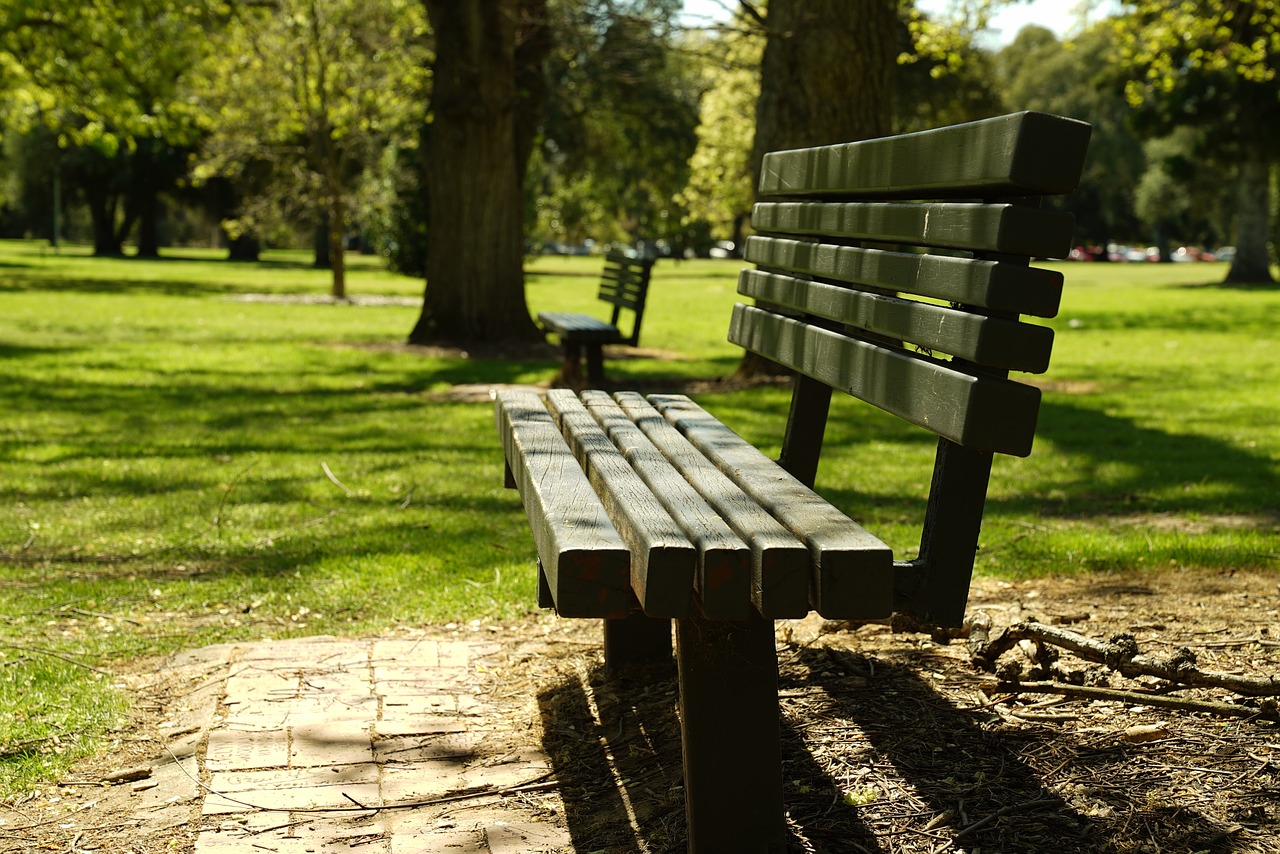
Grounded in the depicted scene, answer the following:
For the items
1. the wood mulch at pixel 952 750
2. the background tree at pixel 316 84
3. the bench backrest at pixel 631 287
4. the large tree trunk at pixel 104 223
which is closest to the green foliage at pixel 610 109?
the background tree at pixel 316 84

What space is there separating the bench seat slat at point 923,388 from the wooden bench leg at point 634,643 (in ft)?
2.66

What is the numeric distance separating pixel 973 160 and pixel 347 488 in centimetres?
479

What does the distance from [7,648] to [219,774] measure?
139cm

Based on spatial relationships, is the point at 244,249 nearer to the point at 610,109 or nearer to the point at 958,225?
the point at 610,109

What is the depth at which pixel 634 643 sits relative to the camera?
3596 millimetres

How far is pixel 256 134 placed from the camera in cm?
2625

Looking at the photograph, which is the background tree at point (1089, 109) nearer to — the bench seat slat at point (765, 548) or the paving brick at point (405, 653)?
the paving brick at point (405, 653)

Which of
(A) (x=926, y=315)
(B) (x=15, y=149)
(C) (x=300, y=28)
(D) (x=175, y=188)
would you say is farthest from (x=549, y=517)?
(B) (x=15, y=149)

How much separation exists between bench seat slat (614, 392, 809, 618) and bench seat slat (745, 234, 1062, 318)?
0.53 metres

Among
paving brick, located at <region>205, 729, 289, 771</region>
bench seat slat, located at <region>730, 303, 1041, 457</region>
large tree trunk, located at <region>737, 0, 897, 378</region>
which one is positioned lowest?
paving brick, located at <region>205, 729, 289, 771</region>

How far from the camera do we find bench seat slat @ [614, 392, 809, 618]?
6.76ft

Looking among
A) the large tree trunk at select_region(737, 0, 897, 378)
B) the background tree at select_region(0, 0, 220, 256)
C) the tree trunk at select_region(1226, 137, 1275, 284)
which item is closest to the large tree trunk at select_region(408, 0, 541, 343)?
the large tree trunk at select_region(737, 0, 897, 378)

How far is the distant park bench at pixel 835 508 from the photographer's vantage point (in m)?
2.08

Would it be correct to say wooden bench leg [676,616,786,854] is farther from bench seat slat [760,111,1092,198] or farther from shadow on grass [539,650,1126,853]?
bench seat slat [760,111,1092,198]
